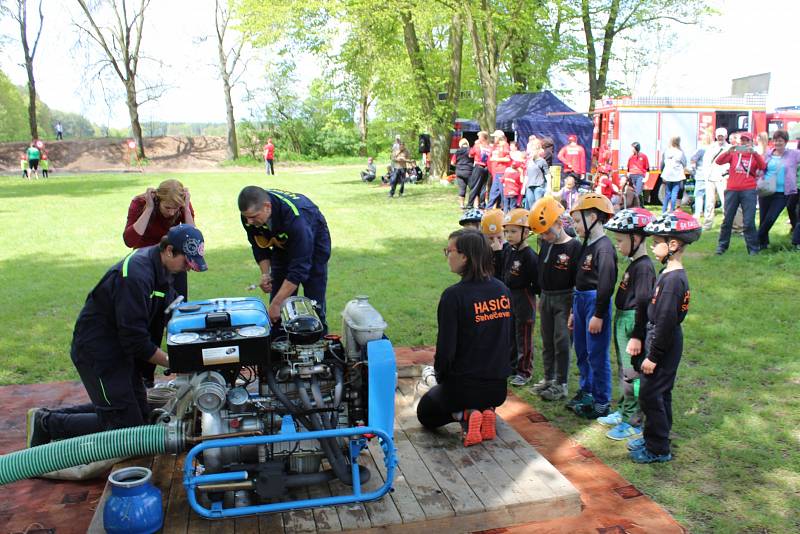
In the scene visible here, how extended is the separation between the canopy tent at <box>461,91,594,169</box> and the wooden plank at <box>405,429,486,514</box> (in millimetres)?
15711

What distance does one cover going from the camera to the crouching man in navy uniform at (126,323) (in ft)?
11.9

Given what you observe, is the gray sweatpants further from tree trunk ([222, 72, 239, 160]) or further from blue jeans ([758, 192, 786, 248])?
tree trunk ([222, 72, 239, 160])

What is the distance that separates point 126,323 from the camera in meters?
3.60

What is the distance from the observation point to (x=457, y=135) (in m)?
22.8

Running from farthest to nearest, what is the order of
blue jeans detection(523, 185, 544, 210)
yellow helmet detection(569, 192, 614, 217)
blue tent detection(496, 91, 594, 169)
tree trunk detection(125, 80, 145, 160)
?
tree trunk detection(125, 80, 145, 160) < blue tent detection(496, 91, 594, 169) < blue jeans detection(523, 185, 544, 210) < yellow helmet detection(569, 192, 614, 217)

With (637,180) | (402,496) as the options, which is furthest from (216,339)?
(637,180)

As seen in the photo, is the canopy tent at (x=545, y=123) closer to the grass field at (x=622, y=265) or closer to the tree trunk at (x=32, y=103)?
the grass field at (x=622, y=265)

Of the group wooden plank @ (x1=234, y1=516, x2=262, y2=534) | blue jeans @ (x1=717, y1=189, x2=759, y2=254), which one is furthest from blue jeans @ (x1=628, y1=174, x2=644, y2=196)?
wooden plank @ (x1=234, y1=516, x2=262, y2=534)

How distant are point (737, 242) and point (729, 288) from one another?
295 centimetres

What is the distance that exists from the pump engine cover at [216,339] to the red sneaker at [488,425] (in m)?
1.48

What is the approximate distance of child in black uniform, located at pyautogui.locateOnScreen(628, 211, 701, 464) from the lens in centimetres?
388

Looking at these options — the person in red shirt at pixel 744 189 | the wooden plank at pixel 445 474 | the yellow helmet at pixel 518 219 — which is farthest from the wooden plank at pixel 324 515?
the person in red shirt at pixel 744 189

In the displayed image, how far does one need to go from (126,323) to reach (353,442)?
1384 millimetres

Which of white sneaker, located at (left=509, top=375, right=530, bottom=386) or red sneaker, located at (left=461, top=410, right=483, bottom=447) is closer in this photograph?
red sneaker, located at (left=461, top=410, right=483, bottom=447)
